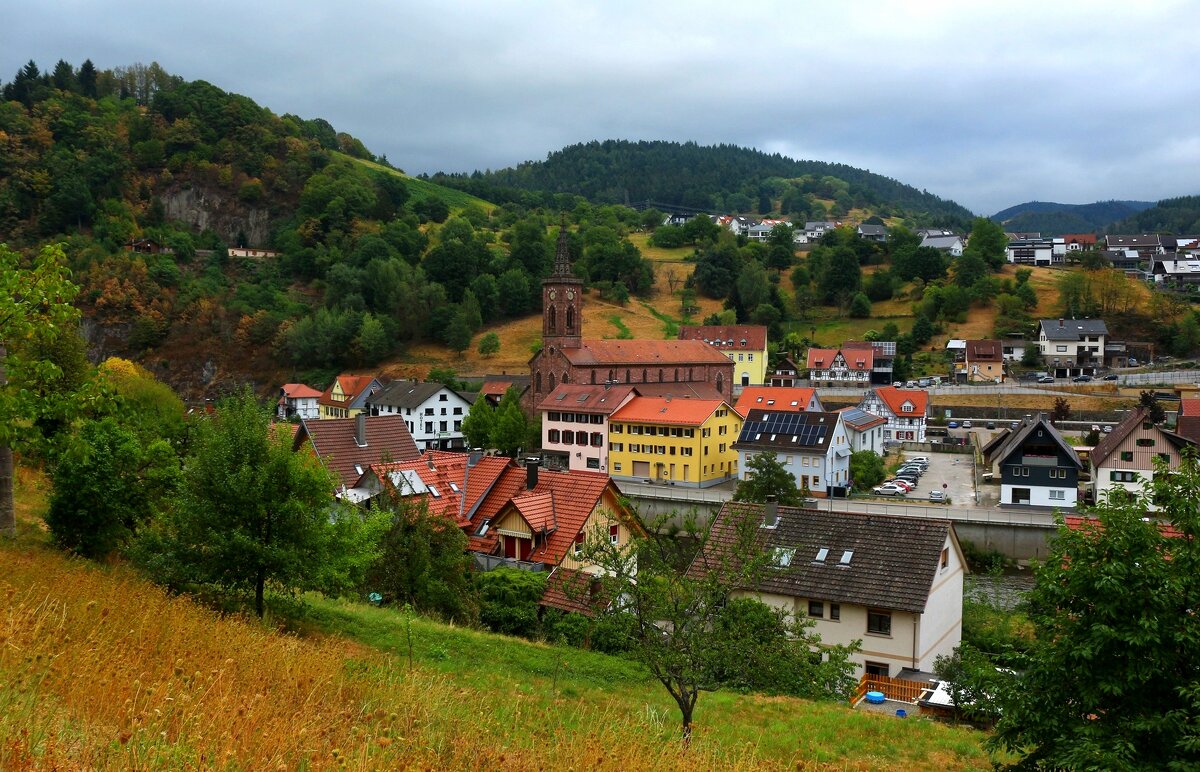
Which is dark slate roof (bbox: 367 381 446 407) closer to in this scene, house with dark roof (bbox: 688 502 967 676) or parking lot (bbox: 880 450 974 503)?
parking lot (bbox: 880 450 974 503)

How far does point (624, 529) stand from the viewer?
26922 millimetres

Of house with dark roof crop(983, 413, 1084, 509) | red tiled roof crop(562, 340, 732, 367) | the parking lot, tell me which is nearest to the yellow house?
red tiled roof crop(562, 340, 732, 367)

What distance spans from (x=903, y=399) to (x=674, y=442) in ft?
76.7

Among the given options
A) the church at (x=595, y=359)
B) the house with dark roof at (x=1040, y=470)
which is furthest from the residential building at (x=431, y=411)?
the house with dark roof at (x=1040, y=470)

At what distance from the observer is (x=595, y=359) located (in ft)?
210

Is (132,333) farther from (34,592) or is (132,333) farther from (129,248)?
(34,592)

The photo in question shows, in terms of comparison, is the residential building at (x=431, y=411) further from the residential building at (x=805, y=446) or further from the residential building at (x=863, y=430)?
the residential building at (x=863, y=430)

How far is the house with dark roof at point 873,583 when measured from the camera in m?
20.5

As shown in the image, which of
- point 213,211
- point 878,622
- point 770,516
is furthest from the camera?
point 213,211

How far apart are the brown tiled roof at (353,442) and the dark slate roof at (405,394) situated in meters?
34.7

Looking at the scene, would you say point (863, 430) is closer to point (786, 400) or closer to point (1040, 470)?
point (786, 400)

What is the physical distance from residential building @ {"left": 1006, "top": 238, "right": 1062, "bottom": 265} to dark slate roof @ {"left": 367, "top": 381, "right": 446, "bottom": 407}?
9732 cm

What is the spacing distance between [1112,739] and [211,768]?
26.4 feet

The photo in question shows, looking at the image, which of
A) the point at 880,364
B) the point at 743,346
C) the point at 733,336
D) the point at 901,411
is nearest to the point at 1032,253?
the point at 880,364
